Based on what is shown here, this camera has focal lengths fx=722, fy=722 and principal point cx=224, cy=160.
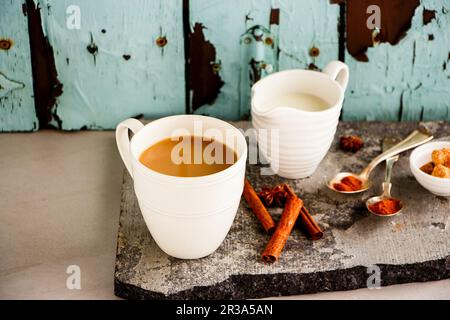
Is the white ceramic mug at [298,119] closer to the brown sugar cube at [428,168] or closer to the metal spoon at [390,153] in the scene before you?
the metal spoon at [390,153]

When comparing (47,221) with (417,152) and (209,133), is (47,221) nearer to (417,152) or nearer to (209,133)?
(209,133)

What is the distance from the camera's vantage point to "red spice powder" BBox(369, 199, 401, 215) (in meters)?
1.18

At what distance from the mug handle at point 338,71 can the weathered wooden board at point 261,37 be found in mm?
96

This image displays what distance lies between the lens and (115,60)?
54.5 inches

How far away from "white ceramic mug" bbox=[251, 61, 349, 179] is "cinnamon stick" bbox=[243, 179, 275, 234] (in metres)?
0.08

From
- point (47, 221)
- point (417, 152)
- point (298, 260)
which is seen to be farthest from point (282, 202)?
point (47, 221)

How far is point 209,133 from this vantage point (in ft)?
3.73

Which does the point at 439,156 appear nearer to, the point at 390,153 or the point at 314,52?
the point at 390,153

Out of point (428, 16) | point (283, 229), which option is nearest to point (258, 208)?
point (283, 229)

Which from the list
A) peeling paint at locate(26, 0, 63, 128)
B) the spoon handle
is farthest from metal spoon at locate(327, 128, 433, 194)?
peeling paint at locate(26, 0, 63, 128)

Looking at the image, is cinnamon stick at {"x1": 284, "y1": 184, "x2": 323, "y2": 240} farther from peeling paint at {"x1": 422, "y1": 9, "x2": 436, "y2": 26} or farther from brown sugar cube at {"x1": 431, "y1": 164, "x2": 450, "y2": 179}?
peeling paint at {"x1": 422, "y1": 9, "x2": 436, "y2": 26}

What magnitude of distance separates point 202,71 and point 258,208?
1.17 feet

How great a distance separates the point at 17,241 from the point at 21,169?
219 mm
